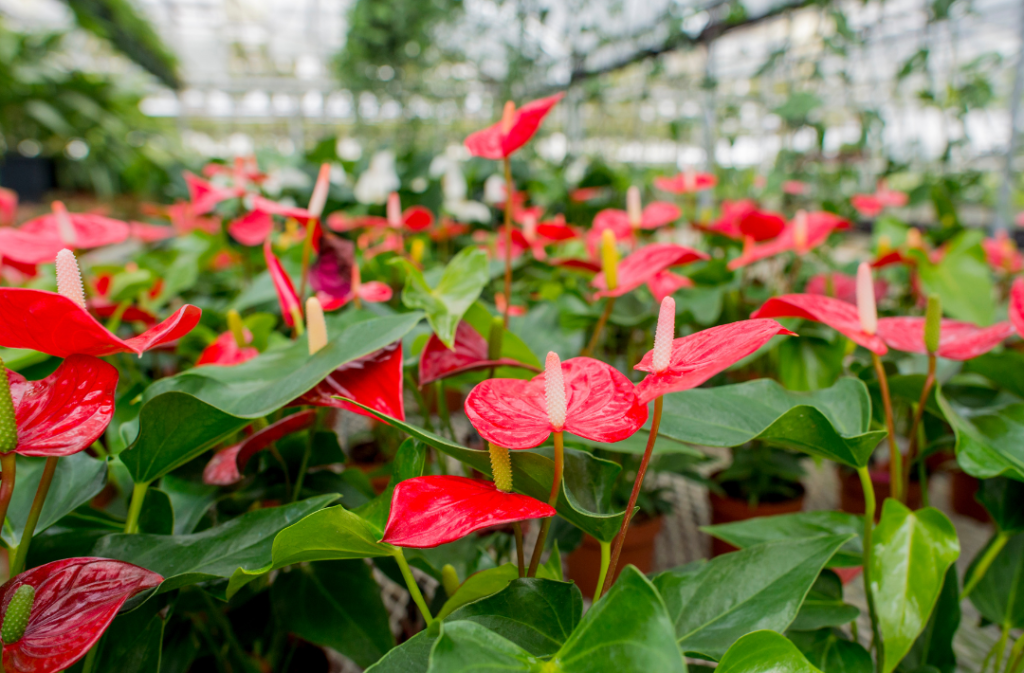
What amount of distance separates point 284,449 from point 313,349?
0.10m

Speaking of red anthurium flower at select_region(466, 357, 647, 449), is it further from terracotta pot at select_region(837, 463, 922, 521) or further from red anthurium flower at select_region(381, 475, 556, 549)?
terracotta pot at select_region(837, 463, 922, 521)

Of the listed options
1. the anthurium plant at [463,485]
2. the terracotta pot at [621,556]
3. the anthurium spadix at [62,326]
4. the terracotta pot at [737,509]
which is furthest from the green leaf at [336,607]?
the terracotta pot at [737,509]

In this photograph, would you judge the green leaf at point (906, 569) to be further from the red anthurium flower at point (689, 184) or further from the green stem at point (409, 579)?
the red anthurium flower at point (689, 184)

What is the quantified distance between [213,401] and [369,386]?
0.31 ft

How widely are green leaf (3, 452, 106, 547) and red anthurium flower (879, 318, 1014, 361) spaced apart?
0.52 meters

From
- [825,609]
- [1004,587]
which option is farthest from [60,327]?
[1004,587]

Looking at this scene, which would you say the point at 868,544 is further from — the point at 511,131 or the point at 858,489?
the point at 858,489

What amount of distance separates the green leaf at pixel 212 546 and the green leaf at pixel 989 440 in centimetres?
38

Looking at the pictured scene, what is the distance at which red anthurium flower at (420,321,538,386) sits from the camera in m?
0.42

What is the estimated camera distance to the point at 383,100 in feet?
10.2

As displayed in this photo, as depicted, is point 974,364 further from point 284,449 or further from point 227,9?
point 227,9

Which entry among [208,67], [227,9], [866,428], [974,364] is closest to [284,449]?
[866,428]

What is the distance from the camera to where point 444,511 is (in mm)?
262

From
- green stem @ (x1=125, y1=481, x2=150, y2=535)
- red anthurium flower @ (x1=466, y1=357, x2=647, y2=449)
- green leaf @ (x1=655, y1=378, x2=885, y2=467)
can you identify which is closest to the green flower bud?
green stem @ (x1=125, y1=481, x2=150, y2=535)
